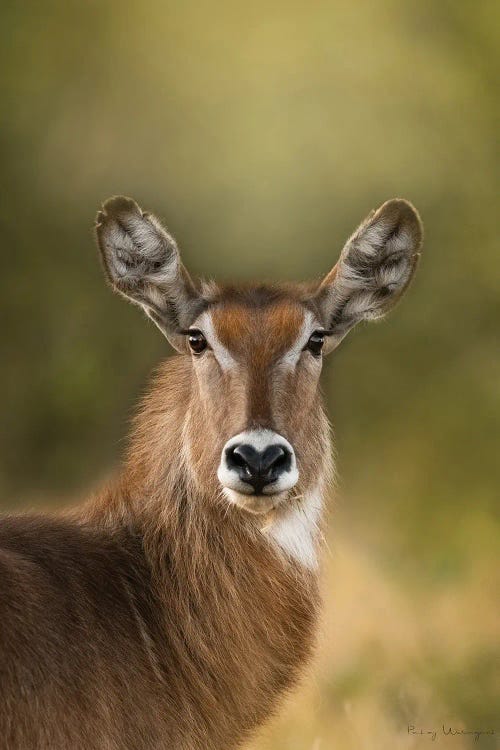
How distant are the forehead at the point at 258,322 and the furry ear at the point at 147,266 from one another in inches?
10.5

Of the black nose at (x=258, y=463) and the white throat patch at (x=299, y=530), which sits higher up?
the black nose at (x=258, y=463)

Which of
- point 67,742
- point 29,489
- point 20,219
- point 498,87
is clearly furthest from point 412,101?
point 67,742

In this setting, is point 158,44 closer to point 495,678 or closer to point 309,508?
point 495,678

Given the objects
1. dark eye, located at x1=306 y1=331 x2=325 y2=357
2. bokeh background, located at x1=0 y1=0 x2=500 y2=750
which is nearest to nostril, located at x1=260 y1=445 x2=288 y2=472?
dark eye, located at x1=306 y1=331 x2=325 y2=357

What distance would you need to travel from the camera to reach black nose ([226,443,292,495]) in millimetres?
7133

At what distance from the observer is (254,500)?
7297 millimetres

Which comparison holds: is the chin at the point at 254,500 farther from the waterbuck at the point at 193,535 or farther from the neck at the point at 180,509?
the neck at the point at 180,509

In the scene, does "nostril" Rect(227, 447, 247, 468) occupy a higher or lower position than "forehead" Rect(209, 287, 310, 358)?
lower

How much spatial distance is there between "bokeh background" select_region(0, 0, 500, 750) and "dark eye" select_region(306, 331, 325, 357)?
4768mm
